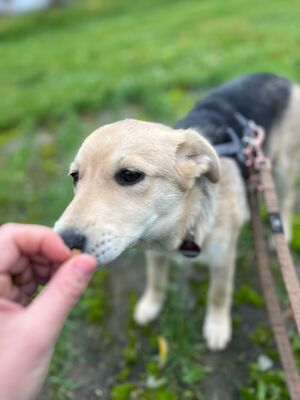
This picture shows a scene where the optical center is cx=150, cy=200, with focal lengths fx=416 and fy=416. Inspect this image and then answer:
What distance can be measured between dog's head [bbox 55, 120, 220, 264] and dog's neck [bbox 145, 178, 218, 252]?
0.01m

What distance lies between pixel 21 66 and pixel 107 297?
873 centimetres

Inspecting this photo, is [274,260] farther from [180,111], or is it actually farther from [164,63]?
[164,63]

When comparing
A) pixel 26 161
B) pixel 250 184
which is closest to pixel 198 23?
pixel 26 161

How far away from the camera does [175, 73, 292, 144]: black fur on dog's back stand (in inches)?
120

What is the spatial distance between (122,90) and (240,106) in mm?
3804

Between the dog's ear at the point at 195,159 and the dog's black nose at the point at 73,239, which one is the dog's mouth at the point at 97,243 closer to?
the dog's black nose at the point at 73,239

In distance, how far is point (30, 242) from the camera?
61.7 inches

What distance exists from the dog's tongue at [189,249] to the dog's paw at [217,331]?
60 cm

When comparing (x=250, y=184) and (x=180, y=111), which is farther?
(x=180, y=111)

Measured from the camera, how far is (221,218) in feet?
9.11

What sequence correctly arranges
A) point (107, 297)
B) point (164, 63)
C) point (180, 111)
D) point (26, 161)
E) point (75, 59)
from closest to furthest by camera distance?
point (107, 297), point (26, 161), point (180, 111), point (164, 63), point (75, 59)

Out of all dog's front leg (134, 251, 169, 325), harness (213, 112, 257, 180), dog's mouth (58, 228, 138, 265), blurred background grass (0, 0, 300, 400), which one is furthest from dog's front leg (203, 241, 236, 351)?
dog's mouth (58, 228, 138, 265)

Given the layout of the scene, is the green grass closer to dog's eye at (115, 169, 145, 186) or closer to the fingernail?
dog's eye at (115, 169, 145, 186)

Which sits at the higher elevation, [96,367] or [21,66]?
[21,66]
